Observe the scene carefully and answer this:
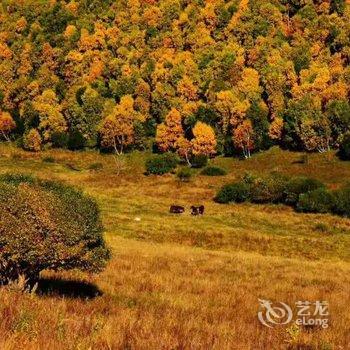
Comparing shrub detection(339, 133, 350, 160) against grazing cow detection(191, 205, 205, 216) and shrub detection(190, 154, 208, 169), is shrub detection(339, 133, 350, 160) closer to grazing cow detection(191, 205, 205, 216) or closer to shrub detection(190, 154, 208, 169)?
shrub detection(190, 154, 208, 169)

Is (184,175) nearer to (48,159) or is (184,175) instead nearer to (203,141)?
(203,141)

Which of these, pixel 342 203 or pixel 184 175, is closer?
pixel 342 203

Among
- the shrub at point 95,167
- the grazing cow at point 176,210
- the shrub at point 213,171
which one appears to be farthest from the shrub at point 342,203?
the shrub at point 95,167

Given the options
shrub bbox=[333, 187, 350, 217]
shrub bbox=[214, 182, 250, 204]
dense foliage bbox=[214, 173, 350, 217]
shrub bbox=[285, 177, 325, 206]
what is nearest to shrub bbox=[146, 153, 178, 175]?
dense foliage bbox=[214, 173, 350, 217]

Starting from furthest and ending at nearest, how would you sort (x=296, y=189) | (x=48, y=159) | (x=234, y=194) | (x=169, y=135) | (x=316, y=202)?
(x=169, y=135), (x=48, y=159), (x=234, y=194), (x=296, y=189), (x=316, y=202)

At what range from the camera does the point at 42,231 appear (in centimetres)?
1488

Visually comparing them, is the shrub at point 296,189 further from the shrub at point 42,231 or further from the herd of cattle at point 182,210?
the shrub at point 42,231

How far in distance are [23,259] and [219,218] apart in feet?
203

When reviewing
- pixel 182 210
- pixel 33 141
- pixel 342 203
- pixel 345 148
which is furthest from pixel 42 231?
pixel 33 141

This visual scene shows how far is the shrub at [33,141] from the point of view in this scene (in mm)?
140250

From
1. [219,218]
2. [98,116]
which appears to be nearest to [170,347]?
[219,218]

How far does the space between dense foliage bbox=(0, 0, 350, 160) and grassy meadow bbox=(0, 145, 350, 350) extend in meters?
27.9

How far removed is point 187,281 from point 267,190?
2605 inches

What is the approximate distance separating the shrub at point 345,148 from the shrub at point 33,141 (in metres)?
78.0
